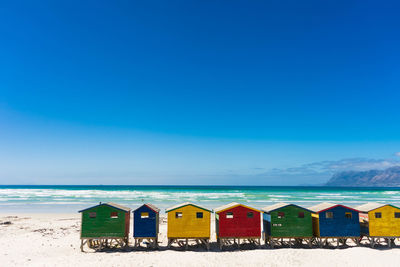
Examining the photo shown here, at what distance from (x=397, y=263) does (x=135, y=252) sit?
16.9m

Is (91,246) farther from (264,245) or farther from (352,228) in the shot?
(352,228)

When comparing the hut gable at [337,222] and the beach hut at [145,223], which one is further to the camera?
the hut gable at [337,222]

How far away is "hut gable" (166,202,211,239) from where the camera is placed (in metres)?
20.8

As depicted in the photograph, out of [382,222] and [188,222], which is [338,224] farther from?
[188,222]

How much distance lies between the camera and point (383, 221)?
70.3ft

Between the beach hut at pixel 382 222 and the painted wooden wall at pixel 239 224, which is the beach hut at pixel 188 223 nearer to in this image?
the painted wooden wall at pixel 239 224

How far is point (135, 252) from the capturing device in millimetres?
20219

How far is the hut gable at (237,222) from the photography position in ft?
68.8

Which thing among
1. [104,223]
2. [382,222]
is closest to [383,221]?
[382,222]

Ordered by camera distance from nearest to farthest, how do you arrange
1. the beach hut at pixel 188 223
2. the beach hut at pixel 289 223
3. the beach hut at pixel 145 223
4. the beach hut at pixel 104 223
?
the beach hut at pixel 104 223
the beach hut at pixel 145 223
the beach hut at pixel 188 223
the beach hut at pixel 289 223

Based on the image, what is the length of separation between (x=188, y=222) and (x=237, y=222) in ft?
11.8

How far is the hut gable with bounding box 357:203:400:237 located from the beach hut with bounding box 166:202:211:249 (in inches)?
472

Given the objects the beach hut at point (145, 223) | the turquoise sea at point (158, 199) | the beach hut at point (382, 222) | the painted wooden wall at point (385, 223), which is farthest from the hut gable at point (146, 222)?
the painted wooden wall at point (385, 223)

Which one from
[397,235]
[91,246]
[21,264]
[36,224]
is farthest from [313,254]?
[36,224]
